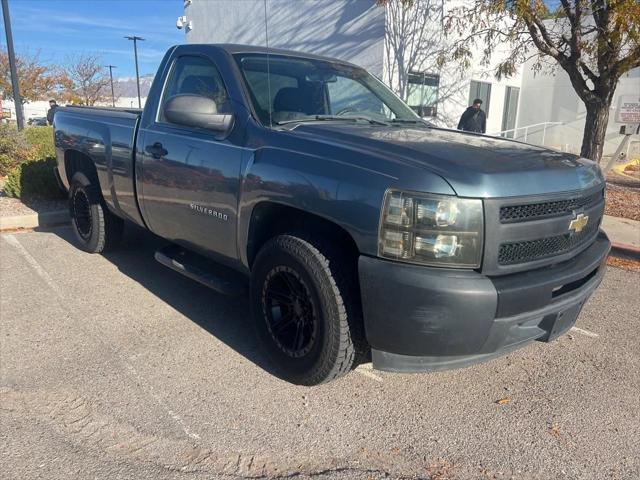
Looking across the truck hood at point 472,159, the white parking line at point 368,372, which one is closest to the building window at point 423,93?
the truck hood at point 472,159

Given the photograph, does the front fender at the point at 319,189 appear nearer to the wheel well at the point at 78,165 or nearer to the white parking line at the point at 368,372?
the white parking line at the point at 368,372

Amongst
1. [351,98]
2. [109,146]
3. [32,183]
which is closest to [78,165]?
[109,146]

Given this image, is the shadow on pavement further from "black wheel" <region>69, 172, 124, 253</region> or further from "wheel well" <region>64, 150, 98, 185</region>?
"wheel well" <region>64, 150, 98, 185</region>

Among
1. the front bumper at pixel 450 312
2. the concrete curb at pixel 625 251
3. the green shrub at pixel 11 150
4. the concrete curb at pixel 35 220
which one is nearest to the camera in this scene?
the front bumper at pixel 450 312

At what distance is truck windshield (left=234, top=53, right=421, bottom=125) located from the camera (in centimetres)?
346

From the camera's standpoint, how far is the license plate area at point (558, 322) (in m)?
2.67

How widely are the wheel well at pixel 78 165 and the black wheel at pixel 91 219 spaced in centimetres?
7

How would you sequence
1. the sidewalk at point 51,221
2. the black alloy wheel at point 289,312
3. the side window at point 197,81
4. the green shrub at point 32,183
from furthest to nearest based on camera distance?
the green shrub at point 32,183, the sidewalk at point 51,221, the side window at point 197,81, the black alloy wheel at point 289,312

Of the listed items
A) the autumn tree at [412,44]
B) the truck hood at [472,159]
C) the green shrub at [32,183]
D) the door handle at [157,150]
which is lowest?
the green shrub at [32,183]

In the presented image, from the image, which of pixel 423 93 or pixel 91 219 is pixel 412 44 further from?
pixel 91 219

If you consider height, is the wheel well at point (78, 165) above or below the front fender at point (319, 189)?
below

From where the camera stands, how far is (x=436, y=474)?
2447mm

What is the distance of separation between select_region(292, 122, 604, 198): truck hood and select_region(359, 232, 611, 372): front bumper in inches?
16.3

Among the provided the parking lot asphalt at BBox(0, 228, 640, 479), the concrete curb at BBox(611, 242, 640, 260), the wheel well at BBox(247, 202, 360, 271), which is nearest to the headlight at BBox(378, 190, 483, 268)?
the wheel well at BBox(247, 202, 360, 271)
